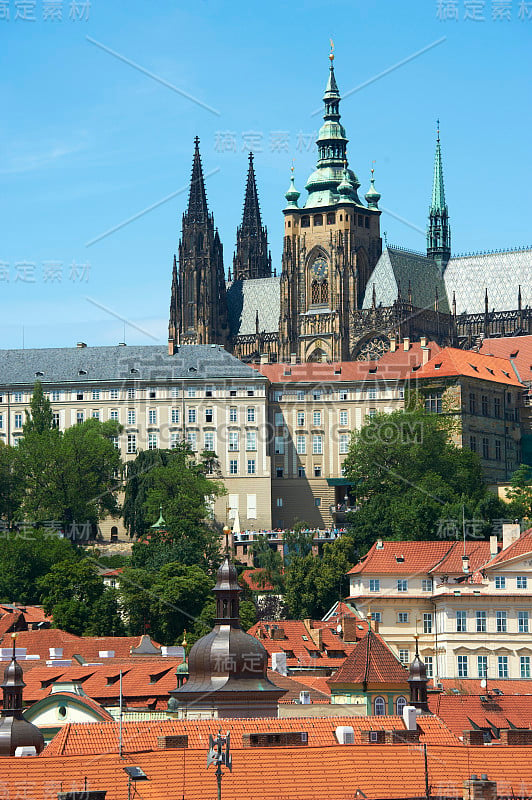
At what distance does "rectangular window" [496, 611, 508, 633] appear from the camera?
112494mm

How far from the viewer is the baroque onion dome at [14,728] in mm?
67250

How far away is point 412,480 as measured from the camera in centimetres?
14800

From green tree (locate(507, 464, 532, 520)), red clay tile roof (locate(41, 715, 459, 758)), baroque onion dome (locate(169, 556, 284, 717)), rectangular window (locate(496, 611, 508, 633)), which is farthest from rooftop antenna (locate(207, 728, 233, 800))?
green tree (locate(507, 464, 532, 520))

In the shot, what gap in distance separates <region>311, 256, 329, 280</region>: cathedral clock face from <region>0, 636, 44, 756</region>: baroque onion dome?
12192 centimetres

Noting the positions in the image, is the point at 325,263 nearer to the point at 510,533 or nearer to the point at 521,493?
the point at 521,493

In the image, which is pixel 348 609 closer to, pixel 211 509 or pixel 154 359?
pixel 211 509

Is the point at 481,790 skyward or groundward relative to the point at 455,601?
groundward

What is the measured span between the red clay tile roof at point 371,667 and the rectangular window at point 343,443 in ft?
233

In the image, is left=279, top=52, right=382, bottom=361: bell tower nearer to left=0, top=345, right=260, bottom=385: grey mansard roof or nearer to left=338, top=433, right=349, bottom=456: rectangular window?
left=0, top=345, right=260, bottom=385: grey mansard roof

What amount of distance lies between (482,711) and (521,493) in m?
63.5

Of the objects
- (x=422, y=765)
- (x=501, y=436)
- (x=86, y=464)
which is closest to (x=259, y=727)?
(x=422, y=765)

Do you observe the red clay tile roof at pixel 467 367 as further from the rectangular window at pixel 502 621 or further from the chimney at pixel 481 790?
the chimney at pixel 481 790

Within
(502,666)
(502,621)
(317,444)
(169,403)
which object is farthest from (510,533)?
(169,403)

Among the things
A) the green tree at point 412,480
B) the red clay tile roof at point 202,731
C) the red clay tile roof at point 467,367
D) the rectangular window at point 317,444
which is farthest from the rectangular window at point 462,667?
the rectangular window at point 317,444
